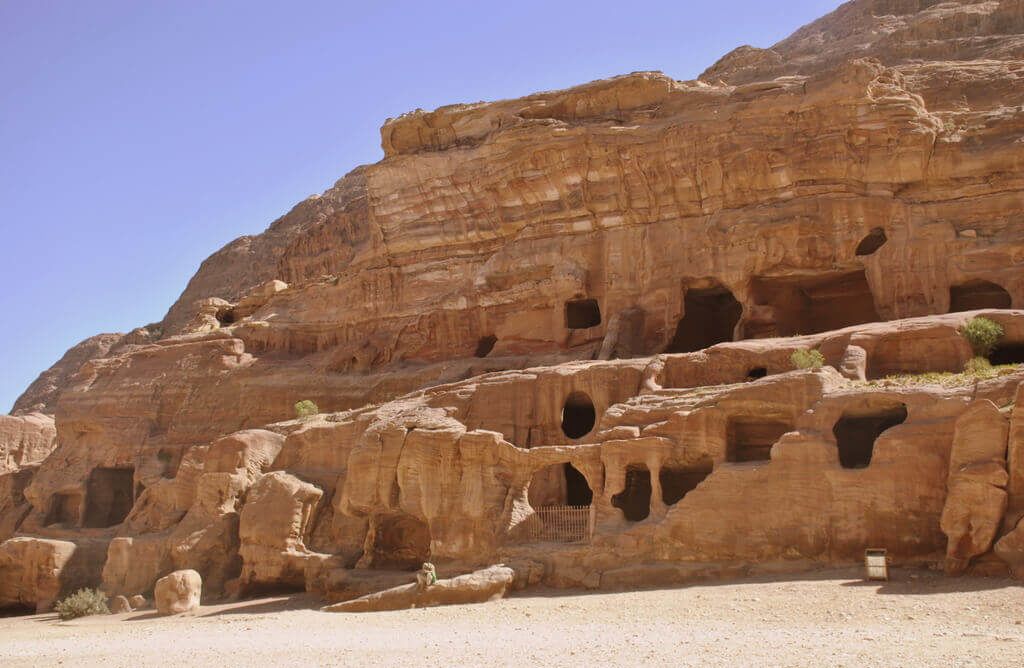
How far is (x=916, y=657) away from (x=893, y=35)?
39.0m

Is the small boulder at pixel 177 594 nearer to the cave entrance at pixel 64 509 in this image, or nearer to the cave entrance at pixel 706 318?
the cave entrance at pixel 64 509

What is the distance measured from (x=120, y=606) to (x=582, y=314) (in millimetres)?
19004

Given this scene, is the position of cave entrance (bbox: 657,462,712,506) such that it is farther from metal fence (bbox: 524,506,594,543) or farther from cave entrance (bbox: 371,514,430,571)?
cave entrance (bbox: 371,514,430,571)

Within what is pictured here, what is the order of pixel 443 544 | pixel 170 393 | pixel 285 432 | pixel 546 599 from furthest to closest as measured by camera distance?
pixel 170 393
pixel 285 432
pixel 443 544
pixel 546 599

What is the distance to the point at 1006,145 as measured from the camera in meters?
32.2

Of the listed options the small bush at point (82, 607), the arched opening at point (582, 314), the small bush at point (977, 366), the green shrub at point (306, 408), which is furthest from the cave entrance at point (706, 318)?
the small bush at point (82, 607)

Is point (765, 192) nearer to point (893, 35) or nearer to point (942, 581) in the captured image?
point (893, 35)

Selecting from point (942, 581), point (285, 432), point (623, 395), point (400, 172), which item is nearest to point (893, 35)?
point (400, 172)

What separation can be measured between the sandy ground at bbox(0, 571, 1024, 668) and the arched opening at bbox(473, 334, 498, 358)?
18942 millimetres

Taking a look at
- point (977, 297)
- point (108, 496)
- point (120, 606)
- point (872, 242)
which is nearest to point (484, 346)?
point (872, 242)

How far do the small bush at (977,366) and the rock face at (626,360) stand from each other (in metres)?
1.33

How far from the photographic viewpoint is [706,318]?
3900 centimetres

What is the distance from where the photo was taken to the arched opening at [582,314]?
128ft

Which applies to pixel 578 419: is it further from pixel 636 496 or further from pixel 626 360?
pixel 636 496
